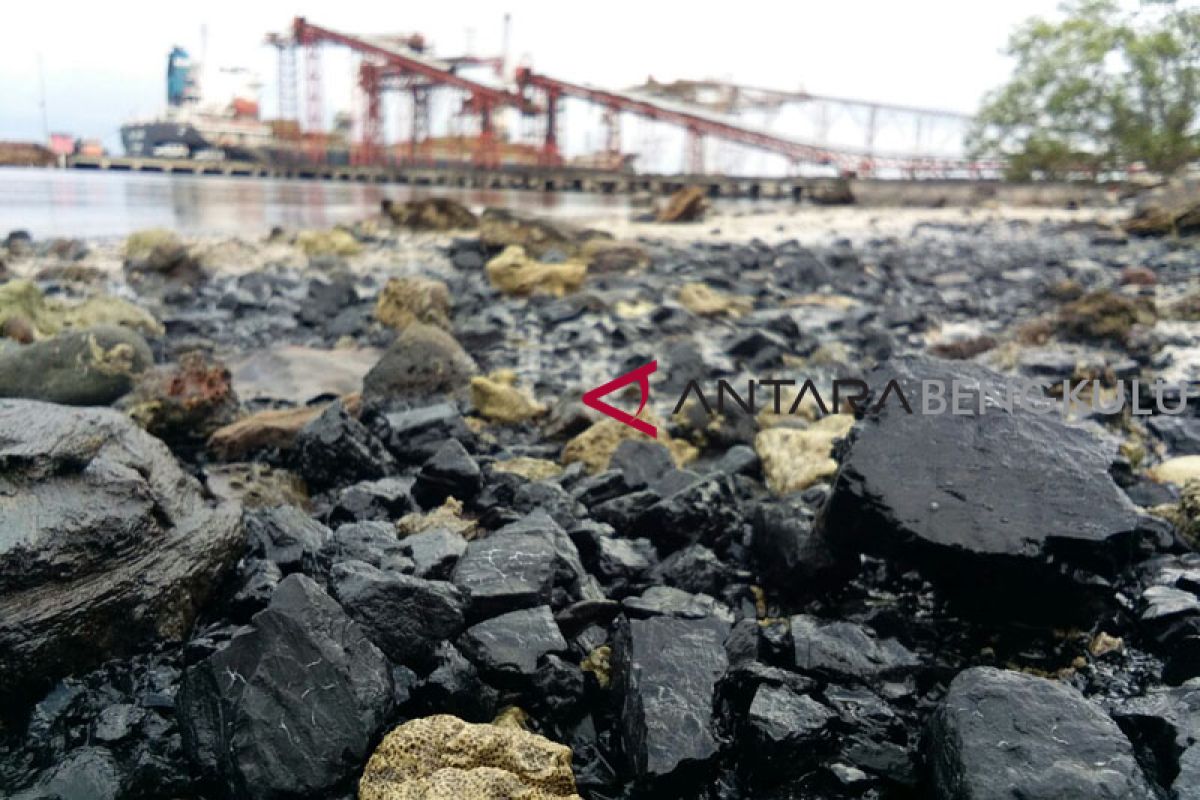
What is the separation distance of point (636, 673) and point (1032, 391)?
179cm

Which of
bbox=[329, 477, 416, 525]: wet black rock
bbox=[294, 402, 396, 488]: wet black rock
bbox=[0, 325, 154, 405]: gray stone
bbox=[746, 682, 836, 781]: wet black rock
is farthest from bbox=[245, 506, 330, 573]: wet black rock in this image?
bbox=[0, 325, 154, 405]: gray stone

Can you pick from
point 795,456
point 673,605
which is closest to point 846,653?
point 673,605

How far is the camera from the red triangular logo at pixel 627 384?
423cm

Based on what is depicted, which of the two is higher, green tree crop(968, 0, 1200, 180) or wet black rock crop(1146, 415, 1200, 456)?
green tree crop(968, 0, 1200, 180)

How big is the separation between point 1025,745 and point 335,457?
2.84 m

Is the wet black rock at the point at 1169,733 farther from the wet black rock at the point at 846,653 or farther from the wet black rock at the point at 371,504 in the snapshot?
the wet black rock at the point at 371,504

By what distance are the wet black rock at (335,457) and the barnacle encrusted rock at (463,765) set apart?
1947 millimetres

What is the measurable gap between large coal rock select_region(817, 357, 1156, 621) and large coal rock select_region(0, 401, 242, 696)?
6.32ft

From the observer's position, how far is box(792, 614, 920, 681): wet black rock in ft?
7.04

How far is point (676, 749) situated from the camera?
1.84 m

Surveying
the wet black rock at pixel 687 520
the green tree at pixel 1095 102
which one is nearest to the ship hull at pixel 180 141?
the green tree at pixel 1095 102

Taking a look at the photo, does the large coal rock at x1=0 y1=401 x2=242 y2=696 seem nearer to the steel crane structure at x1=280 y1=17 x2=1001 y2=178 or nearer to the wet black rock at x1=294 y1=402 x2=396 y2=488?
the wet black rock at x1=294 y1=402 x2=396 y2=488

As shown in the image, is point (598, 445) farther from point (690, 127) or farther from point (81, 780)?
point (690, 127)

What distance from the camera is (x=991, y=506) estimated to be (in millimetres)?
2287
